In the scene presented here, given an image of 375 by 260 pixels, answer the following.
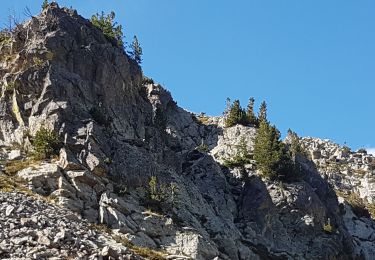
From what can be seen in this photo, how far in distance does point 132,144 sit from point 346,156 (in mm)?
75542

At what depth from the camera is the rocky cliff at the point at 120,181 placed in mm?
42938

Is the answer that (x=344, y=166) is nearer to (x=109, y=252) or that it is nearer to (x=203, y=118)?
(x=203, y=118)

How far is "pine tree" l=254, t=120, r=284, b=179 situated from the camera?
7369 cm

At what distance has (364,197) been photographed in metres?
108

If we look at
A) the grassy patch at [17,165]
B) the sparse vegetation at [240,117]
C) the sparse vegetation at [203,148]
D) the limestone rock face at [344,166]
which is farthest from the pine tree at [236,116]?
the grassy patch at [17,165]

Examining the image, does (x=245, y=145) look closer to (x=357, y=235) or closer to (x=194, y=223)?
(x=357, y=235)

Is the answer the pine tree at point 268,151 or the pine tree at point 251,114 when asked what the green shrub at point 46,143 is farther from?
the pine tree at point 251,114

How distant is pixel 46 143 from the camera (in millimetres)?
52375

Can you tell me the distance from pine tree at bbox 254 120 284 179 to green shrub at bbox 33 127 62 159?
2963 cm

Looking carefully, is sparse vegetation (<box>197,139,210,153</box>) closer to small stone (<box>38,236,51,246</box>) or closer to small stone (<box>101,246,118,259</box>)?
small stone (<box>101,246,118,259</box>)

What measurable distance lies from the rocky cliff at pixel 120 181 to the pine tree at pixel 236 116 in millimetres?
3012

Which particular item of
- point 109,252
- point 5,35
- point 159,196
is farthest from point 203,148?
point 109,252

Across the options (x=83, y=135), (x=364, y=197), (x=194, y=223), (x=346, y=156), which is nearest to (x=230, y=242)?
(x=194, y=223)

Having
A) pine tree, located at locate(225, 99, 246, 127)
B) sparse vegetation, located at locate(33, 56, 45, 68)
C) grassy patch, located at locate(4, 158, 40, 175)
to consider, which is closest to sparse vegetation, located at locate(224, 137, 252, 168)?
pine tree, located at locate(225, 99, 246, 127)
